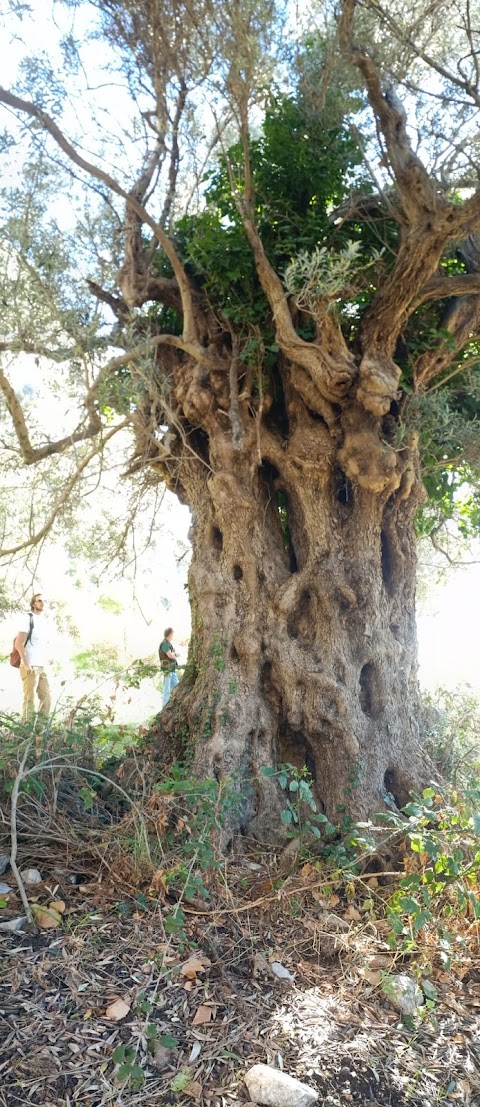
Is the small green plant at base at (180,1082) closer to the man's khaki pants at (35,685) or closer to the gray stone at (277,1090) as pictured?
the gray stone at (277,1090)

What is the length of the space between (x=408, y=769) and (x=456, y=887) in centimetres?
131

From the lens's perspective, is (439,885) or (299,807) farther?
(299,807)

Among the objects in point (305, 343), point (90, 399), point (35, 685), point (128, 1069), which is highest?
point (305, 343)

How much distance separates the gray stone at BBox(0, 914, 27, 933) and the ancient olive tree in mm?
1572

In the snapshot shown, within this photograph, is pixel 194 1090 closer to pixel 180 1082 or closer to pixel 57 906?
pixel 180 1082

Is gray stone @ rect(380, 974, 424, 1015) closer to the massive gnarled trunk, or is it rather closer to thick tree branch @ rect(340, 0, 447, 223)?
Answer: the massive gnarled trunk

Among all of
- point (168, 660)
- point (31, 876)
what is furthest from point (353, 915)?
point (168, 660)

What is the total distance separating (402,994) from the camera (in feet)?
11.1

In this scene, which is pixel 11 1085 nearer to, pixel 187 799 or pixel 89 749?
pixel 187 799

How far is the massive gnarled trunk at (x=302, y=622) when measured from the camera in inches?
197

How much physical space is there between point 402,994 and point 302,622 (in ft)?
8.49

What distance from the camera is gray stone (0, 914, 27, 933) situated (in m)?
3.46

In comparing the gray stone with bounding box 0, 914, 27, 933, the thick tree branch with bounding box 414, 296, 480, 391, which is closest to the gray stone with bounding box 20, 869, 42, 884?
the gray stone with bounding box 0, 914, 27, 933

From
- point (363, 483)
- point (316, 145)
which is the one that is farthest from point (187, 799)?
point (316, 145)
